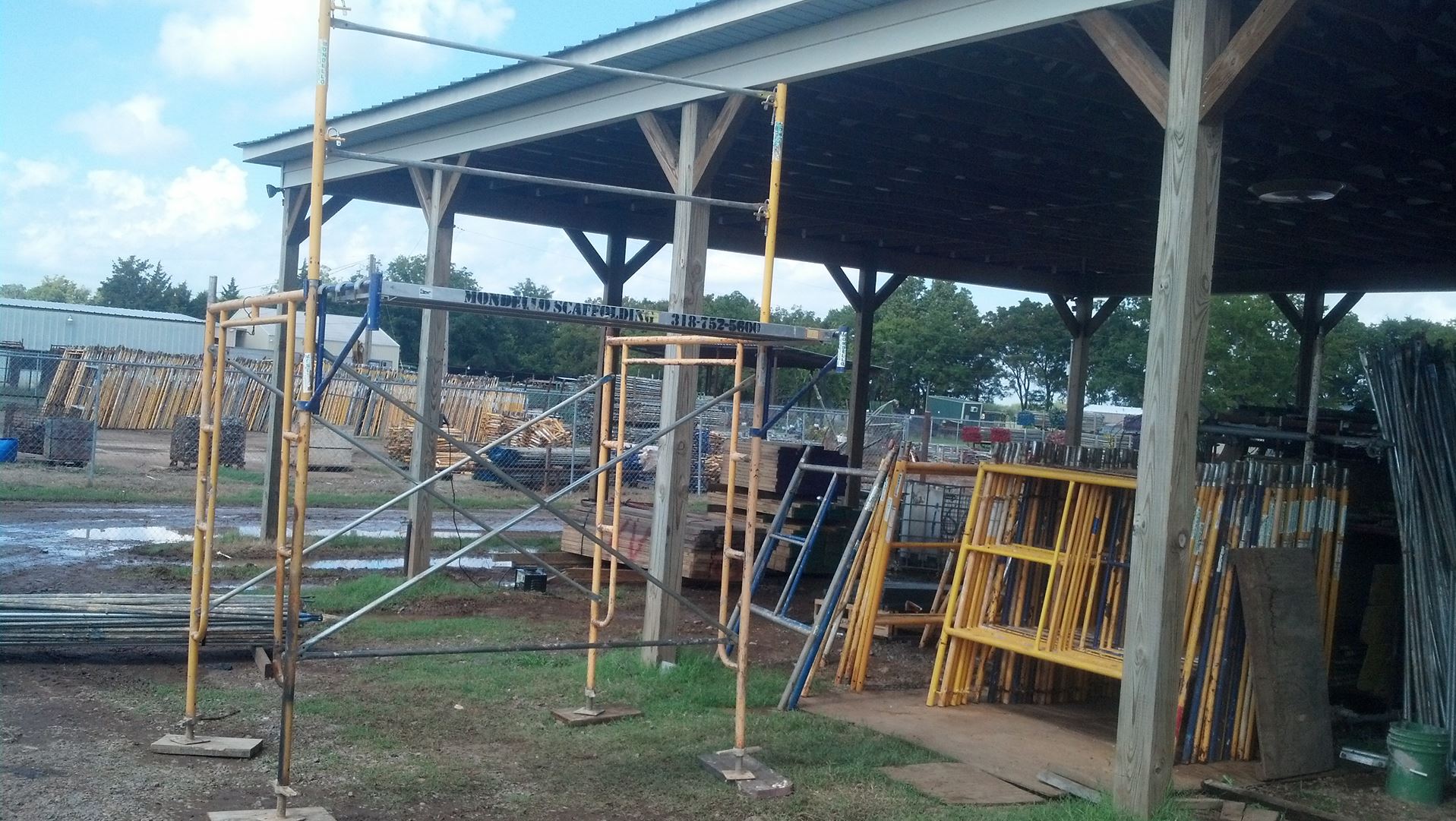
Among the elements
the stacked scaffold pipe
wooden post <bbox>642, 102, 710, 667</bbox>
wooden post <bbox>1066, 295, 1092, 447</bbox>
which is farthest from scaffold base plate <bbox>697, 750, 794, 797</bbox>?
wooden post <bbox>1066, 295, 1092, 447</bbox>

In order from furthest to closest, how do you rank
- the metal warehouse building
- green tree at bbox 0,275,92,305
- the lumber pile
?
green tree at bbox 0,275,92,305
the metal warehouse building
the lumber pile

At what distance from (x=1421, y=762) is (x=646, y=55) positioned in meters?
6.50

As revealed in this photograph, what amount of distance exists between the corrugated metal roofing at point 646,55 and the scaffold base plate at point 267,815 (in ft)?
16.8

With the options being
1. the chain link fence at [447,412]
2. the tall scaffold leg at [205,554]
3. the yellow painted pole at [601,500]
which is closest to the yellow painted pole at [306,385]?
the tall scaffold leg at [205,554]

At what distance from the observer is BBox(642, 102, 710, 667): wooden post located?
337 inches

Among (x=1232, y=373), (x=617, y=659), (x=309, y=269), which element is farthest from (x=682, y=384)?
(x=1232, y=373)

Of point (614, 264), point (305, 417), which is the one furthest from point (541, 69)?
point (614, 264)

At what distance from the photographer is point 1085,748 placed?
739cm

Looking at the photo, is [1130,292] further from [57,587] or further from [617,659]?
[57,587]

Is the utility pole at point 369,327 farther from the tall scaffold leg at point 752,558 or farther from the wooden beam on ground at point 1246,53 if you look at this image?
the wooden beam on ground at point 1246,53

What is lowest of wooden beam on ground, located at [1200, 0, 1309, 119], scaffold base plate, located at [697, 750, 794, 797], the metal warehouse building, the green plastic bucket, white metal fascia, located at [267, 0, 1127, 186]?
scaffold base plate, located at [697, 750, 794, 797]

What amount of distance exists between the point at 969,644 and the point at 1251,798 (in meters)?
2.47

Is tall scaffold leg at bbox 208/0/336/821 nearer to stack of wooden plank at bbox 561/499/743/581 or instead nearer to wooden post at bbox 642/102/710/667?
wooden post at bbox 642/102/710/667

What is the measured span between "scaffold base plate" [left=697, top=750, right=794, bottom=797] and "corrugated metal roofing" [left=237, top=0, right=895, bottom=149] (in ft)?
14.3
